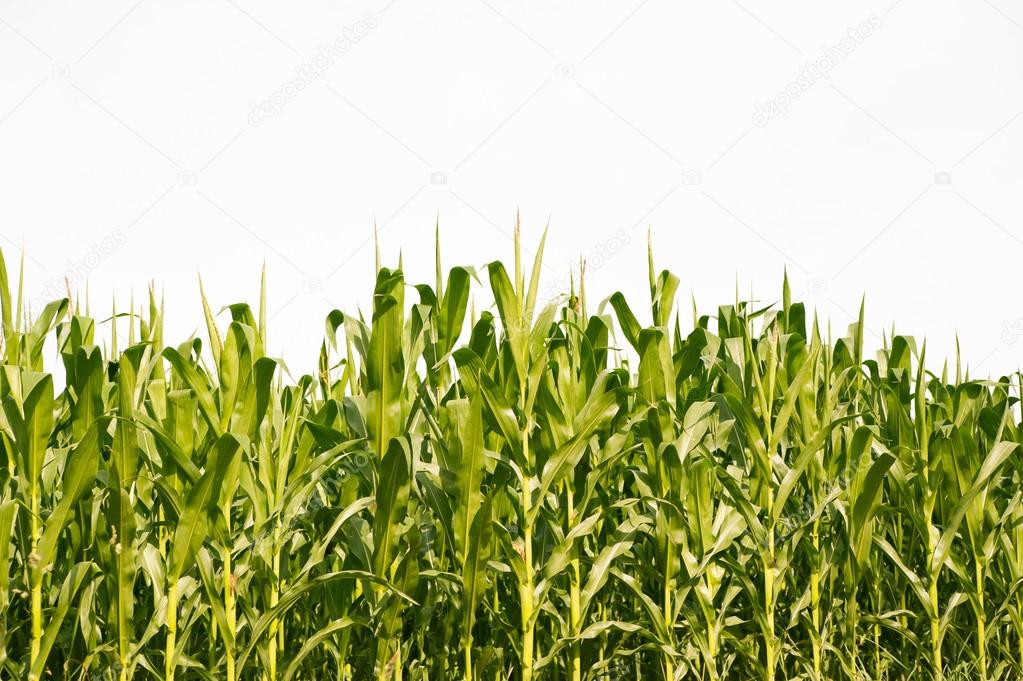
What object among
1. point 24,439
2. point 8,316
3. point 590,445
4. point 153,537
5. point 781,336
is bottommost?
point 153,537

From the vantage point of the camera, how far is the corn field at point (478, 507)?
2.69 m

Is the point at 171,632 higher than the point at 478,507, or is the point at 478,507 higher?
the point at 478,507

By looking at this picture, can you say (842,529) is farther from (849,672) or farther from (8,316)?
(8,316)

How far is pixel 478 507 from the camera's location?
2.75 metres

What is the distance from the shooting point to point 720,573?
3.09 meters

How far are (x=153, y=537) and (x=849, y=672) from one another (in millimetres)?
2827

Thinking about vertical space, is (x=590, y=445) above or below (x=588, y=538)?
above

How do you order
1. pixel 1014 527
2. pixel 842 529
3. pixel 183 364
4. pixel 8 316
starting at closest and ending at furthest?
1. pixel 183 364
2. pixel 8 316
3. pixel 842 529
4. pixel 1014 527

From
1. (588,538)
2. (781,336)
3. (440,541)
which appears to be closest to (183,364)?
(440,541)

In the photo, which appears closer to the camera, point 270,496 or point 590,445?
point 270,496

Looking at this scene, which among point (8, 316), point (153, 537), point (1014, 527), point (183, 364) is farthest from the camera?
point (1014, 527)

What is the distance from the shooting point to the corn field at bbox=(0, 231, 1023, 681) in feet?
8.81

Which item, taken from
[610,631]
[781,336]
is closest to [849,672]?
[610,631]

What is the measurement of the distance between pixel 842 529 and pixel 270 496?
2.30m
